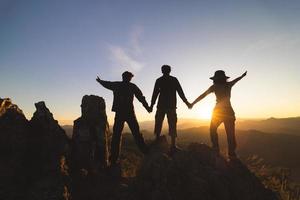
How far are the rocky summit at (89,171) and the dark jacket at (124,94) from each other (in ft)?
→ 5.92

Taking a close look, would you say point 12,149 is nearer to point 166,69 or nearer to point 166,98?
point 166,98

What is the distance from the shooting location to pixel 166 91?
1291cm

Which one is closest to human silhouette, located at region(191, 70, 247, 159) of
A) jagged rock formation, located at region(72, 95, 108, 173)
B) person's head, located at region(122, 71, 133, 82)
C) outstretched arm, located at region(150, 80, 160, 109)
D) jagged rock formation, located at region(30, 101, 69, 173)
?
outstretched arm, located at region(150, 80, 160, 109)

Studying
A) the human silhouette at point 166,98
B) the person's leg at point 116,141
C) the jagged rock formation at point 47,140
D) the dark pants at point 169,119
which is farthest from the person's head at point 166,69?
the jagged rock formation at point 47,140

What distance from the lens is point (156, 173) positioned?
11.0 metres

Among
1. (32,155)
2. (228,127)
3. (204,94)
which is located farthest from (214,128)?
(32,155)

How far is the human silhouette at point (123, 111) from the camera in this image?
13000 millimetres

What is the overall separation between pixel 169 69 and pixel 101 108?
3514mm

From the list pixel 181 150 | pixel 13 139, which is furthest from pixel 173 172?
pixel 13 139

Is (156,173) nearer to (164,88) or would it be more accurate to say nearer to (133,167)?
(164,88)

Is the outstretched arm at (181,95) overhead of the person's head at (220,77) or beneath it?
beneath

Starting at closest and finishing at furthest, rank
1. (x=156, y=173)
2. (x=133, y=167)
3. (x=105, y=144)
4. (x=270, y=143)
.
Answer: (x=156, y=173) < (x=105, y=144) < (x=133, y=167) < (x=270, y=143)

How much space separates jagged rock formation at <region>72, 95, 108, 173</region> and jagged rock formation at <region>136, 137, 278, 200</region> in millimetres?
2383

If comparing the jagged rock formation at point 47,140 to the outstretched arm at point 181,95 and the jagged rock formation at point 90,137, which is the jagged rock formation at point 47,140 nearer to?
the jagged rock formation at point 90,137
